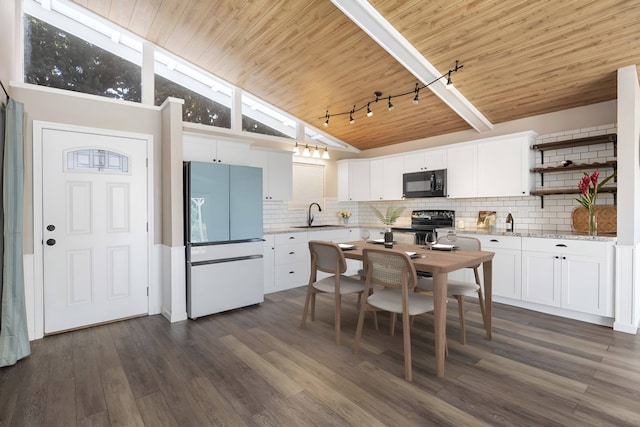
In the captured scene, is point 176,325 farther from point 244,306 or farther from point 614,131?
point 614,131

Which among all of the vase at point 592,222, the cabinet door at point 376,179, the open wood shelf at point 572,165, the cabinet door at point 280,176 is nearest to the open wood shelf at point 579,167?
the open wood shelf at point 572,165

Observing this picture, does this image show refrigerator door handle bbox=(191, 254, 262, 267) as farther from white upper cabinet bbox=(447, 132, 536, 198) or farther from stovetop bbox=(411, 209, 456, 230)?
white upper cabinet bbox=(447, 132, 536, 198)

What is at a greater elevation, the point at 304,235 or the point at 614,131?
the point at 614,131

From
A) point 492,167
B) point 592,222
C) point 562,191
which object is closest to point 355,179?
point 492,167

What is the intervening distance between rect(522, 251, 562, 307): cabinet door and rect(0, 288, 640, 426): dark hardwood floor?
0.35 meters

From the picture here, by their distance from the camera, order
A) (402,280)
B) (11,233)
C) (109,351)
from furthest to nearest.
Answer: (109,351) → (11,233) → (402,280)

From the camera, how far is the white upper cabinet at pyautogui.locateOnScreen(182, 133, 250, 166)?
164 inches

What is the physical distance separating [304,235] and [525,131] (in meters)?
3.39

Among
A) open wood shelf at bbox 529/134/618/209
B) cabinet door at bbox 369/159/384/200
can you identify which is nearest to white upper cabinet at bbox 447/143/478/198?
open wood shelf at bbox 529/134/618/209

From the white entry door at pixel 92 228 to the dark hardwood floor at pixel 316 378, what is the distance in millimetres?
322

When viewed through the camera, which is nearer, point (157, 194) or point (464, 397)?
point (464, 397)

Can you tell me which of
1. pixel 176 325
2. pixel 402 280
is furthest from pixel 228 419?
pixel 176 325

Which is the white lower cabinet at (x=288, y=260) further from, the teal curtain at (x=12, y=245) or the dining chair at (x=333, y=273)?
the teal curtain at (x=12, y=245)

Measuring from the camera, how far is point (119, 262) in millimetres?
3559
